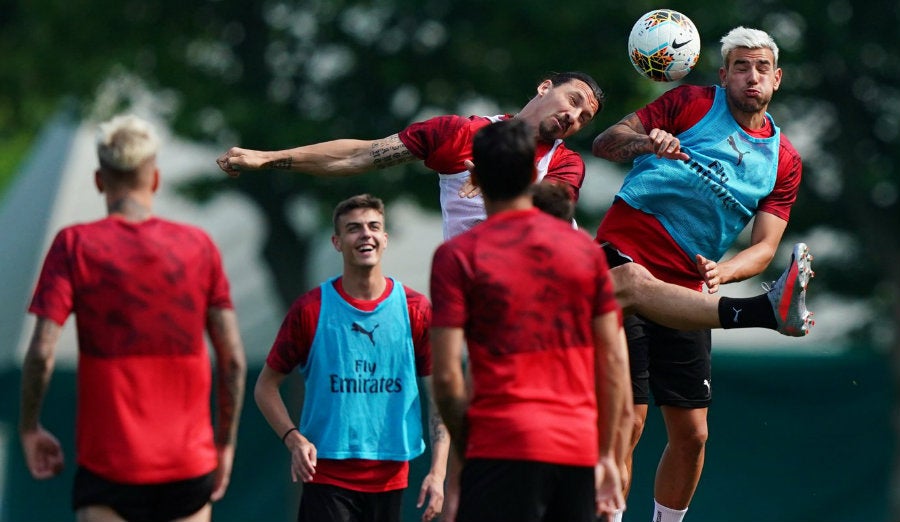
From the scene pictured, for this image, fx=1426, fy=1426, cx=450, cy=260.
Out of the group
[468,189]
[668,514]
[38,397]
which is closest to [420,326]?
[468,189]

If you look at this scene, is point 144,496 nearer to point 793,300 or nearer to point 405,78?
point 793,300

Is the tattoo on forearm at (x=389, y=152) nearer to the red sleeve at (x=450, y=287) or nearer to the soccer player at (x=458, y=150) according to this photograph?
the soccer player at (x=458, y=150)

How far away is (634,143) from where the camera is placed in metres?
7.91

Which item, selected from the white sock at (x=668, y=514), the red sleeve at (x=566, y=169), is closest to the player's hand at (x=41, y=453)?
the red sleeve at (x=566, y=169)

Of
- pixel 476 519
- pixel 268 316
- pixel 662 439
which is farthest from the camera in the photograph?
pixel 268 316

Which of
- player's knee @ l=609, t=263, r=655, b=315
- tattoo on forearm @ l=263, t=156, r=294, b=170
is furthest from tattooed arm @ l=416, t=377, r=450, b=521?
tattoo on forearm @ l=263, t=156, r=294, b=170

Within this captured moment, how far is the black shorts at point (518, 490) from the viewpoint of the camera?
5688 millimetres

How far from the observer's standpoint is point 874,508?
20859 millimetres

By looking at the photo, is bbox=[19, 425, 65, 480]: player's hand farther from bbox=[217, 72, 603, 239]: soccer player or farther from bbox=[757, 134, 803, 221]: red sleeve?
bbox=[757, 134, 803, 221]: red sleeve

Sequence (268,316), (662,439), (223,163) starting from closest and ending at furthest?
(223,163)
(662,439)
(268,316)

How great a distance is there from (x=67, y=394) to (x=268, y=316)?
3.96 meters

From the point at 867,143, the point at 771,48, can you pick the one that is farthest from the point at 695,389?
the point at 867,143

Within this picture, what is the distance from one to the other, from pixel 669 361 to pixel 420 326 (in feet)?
5.04

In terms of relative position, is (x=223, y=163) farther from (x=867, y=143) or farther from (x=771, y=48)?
(x=867, y=143)
